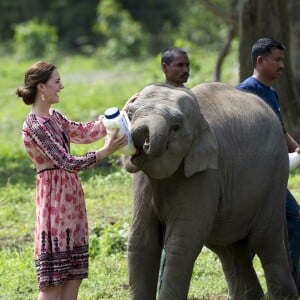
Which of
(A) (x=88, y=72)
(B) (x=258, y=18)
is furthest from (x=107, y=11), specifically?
(B) (x=258, y=18)

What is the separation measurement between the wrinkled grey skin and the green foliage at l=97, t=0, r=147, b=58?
23.3 metres

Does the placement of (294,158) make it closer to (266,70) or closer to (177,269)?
(266,70)

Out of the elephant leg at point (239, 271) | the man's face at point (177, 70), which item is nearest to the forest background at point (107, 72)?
the elephant leg at point (239, 271)

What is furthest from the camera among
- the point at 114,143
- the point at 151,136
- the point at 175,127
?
the point at 175,127

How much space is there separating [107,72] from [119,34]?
381 centimetres

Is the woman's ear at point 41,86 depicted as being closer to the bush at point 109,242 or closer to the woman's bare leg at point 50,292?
the woman's bare leg at point 50,292

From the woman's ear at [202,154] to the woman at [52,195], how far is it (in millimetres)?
524

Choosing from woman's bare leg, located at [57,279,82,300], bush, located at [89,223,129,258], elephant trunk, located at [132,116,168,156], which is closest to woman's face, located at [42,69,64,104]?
elephant trunk, located at [132,116,168,156]

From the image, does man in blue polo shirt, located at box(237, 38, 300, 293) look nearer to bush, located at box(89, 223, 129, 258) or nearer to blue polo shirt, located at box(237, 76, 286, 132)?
blue polo shirt, located at box(237, 76, 286, 132)

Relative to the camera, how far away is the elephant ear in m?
6.22

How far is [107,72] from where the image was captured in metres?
27.5

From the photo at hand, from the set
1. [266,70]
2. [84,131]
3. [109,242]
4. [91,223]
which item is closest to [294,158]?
[266,70]

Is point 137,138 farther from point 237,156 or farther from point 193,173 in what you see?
point 237,156

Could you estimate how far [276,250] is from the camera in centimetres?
707
